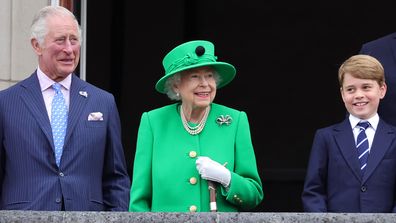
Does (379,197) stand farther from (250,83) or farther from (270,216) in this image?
(250,83)

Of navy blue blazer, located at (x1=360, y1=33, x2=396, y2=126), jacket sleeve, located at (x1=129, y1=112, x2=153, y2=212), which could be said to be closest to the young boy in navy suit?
navy blue blazer, located at (x1=360, y1=33, x2=396, y2=126)

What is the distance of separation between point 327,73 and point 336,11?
561 mm

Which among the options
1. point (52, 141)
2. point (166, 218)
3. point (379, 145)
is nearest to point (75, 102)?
point (52, 141)

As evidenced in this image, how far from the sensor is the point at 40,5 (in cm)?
739

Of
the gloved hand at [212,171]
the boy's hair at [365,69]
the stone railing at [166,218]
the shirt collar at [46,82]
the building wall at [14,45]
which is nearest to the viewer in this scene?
the stone railing at [166,218]

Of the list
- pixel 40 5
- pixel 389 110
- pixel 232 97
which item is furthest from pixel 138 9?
pixel 389 110

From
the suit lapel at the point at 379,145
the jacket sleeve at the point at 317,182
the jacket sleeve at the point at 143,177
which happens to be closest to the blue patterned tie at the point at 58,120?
the jacket sleeve at the point at 143,177

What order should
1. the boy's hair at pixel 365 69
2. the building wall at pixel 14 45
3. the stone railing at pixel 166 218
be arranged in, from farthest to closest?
the building wall at pixel 14 45, the boy's hair at pixel 365 69, the stone railing at pixel 166 218

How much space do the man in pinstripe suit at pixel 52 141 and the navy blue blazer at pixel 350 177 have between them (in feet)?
2.86

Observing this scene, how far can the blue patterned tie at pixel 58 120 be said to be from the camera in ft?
17.6

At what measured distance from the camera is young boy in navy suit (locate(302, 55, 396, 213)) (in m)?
5.53

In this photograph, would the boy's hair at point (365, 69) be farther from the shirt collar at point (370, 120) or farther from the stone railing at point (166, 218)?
the stone railing at point (166, 218)

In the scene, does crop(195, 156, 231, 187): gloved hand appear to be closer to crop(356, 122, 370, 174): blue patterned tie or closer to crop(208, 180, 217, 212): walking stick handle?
crop(208, 180, 217, 212): walking stick handle

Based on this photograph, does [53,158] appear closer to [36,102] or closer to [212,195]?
[36,102]
